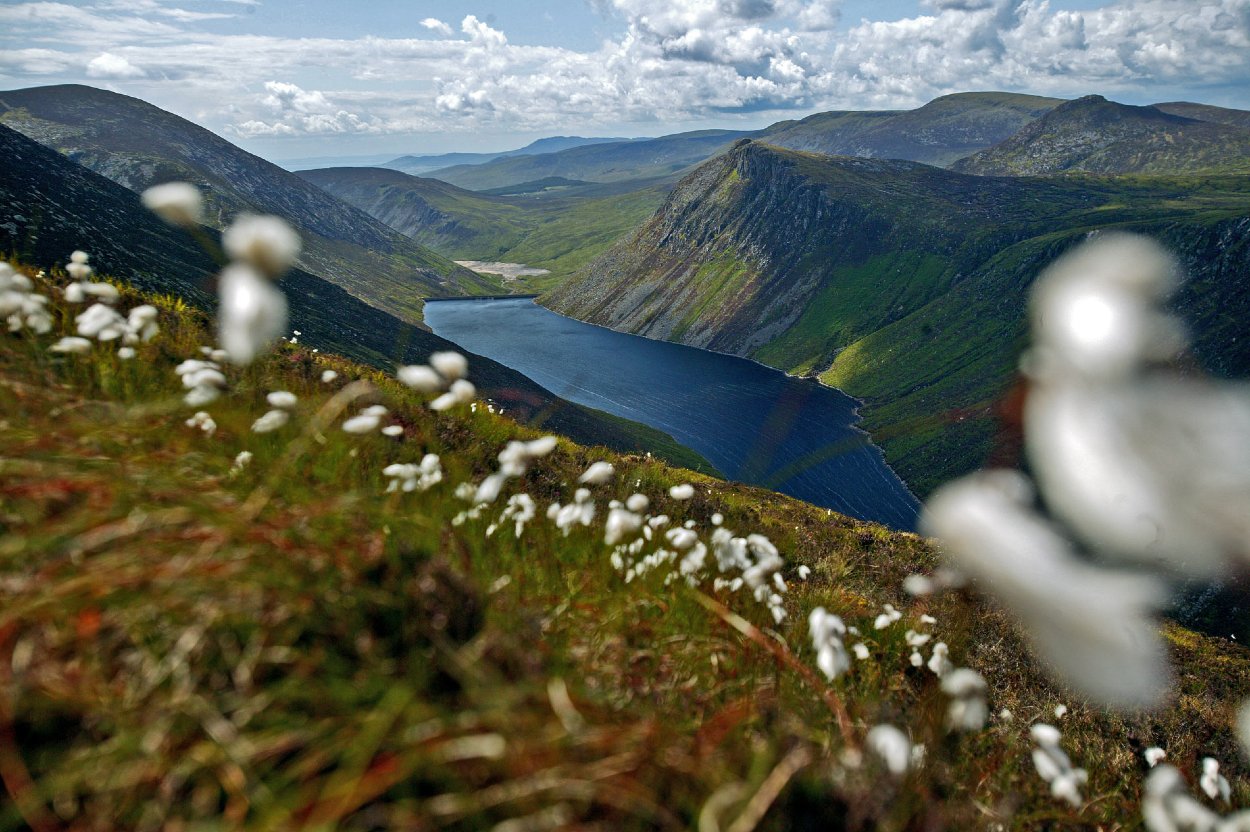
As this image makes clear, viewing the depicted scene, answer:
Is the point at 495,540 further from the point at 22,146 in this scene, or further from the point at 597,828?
the point at 22,146

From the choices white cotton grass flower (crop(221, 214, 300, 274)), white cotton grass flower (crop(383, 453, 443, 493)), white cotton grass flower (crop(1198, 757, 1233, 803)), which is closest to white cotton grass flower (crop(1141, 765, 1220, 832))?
white cotton grass flower (crop(1198, 757, 1233, 803))

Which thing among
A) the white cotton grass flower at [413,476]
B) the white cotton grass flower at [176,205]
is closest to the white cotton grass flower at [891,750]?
the white cotton grass flower at [413,476]

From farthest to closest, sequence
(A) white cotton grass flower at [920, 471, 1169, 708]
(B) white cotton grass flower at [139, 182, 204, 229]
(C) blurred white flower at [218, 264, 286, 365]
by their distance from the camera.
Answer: (A) white cotton grass flower at [920, 471, 1169, 708], (B) white cotton grass flower at [139, 182, 204, 229], (C) blurred white flower at [218, 264, 286, 365]

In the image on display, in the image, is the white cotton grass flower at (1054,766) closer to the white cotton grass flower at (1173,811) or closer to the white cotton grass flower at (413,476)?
the white cotton grass flower at (1173,811)

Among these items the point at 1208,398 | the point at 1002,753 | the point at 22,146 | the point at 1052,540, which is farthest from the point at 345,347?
the point at 1208,398

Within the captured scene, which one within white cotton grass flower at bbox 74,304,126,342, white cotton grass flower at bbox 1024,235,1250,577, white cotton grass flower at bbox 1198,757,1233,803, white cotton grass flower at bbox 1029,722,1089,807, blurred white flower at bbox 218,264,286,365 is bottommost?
white cotton grass flower at bbox 1024,235,1250,577

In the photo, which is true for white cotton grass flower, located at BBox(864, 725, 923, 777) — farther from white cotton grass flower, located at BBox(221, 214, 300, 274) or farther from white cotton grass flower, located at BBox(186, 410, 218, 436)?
white cotton grass flower, located at BBox(186, 410, 218, 436)

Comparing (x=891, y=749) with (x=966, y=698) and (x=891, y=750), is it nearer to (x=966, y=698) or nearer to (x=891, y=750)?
(x=891, y=750)
